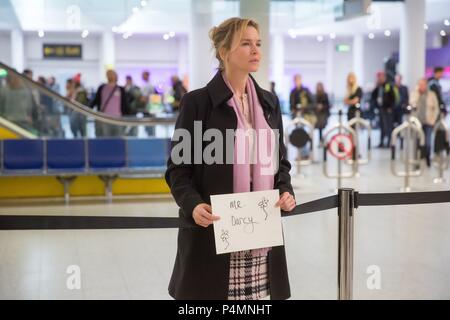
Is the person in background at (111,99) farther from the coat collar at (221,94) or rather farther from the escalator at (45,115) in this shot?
the coat collar at (221,94)

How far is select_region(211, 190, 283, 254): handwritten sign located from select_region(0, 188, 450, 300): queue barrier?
0.44 feet

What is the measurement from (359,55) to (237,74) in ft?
103

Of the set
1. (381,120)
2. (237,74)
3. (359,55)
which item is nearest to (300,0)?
(381,120)

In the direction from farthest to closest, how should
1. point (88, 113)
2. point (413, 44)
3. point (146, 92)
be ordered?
point (413, 44) < point (146, 92) < point (88, 113)

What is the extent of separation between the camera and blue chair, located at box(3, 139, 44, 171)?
9.05 metres

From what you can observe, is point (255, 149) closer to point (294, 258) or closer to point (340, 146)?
point (294, 258)

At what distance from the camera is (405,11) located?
1905 centimetres

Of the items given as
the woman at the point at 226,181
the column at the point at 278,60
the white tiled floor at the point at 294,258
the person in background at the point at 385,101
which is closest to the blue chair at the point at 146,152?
the white tiled floor at the point at 294,258

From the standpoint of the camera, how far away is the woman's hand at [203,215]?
8.57 feet

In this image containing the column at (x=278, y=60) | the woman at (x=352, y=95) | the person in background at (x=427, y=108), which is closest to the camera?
the person in background at (x=427, y=108)

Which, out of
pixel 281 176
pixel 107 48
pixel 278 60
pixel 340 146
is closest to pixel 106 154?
pixel 340 146

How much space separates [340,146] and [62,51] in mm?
24762

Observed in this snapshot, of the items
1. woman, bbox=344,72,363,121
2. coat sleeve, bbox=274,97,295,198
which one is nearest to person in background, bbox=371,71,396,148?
woman, bbox=344,72,363,121

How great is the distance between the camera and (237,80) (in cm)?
274
